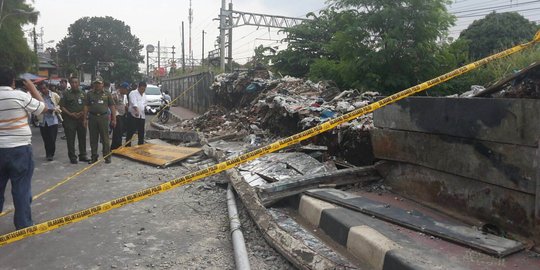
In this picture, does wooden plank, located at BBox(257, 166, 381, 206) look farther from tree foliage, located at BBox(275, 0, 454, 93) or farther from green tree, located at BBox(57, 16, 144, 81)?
green tree, located at BBox(57, 16, 144, 81)

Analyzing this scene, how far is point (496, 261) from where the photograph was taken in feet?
9.43

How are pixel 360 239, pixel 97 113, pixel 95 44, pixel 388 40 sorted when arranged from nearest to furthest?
pixel 360 239 < pixel 97 113 < pixel 388 40 < pixel 95 44

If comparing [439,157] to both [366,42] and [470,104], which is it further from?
[366,42]

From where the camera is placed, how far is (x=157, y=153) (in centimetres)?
898

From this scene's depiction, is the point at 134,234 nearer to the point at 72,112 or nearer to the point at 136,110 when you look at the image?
the point at 72,112

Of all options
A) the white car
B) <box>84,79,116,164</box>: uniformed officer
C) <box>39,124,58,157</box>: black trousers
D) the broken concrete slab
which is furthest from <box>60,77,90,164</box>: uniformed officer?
the white car

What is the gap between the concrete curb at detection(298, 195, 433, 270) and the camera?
110 inches

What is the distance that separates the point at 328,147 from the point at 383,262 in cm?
393

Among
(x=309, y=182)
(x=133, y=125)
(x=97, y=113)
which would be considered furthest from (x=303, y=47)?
(x=309, y=182)

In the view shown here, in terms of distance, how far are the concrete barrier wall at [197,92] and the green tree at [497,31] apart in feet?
48.0

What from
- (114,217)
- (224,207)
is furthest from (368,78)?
(114,217)

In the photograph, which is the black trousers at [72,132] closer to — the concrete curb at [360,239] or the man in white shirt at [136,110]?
the man in white shirt at [136,110]

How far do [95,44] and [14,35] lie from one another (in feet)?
162

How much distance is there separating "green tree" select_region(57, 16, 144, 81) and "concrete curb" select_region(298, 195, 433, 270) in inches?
2738
